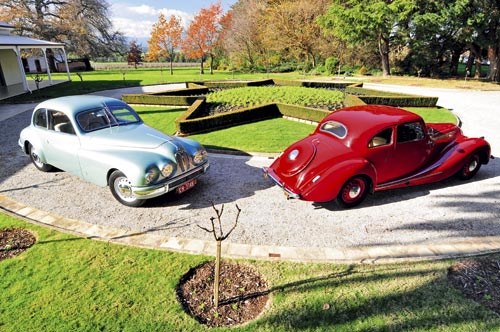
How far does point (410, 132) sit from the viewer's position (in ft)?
21.7

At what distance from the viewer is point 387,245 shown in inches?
204

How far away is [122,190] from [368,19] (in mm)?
28848

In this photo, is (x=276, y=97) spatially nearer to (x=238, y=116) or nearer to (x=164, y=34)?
(x=238, y=116)

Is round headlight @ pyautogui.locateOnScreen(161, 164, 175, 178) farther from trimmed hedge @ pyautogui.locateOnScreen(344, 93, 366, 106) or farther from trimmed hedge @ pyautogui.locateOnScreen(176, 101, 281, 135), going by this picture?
Result: trimmed hedge @ pyautogui.locateOnScreen(344, 93, 366, 106)

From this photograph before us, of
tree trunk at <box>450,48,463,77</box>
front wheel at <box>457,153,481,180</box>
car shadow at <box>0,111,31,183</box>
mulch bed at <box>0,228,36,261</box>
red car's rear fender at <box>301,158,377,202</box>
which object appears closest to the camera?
mulch bed at <box>0,228,36,261</box>

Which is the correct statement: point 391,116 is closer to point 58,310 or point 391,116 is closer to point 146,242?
point 146,242

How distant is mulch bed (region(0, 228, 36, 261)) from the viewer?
5062mm

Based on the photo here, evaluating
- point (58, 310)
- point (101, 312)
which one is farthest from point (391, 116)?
point (58, 310)

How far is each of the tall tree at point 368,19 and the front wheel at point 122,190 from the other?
28.2 m

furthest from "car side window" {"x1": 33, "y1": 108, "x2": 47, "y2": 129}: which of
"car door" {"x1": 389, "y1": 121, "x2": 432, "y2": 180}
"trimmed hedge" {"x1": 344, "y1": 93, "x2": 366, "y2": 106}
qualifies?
"trimmed hedge" {"x1": 344, "y1": 93, "x2": 366, "y2": 106}

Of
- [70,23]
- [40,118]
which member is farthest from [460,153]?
[70,23]

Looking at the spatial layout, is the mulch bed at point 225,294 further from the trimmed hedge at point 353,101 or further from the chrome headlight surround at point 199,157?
the trimmed hedge at point 353,101

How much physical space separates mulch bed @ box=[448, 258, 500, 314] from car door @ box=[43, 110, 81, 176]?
24.2ft

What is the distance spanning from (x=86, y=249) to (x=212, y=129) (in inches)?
320
